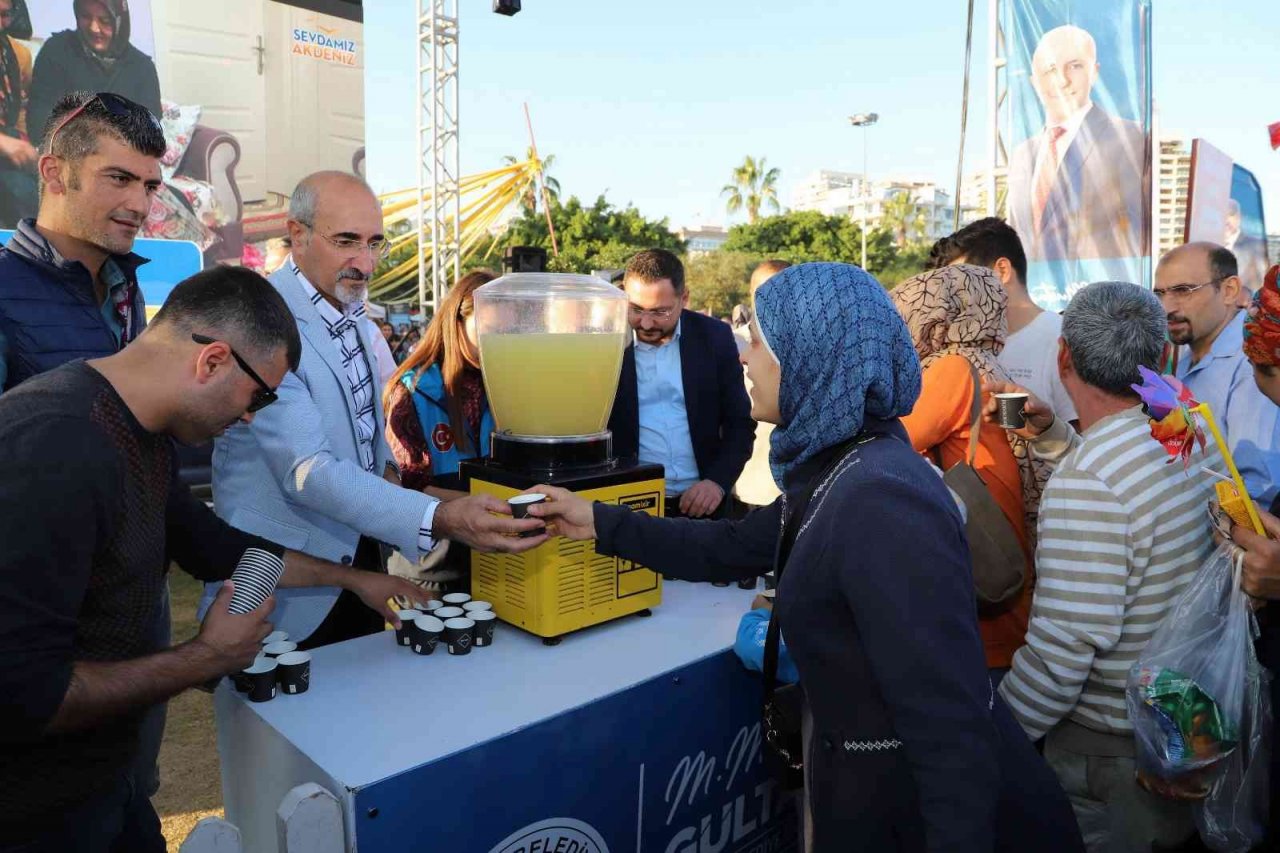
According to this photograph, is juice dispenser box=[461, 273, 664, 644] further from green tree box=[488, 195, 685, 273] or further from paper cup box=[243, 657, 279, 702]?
green tree box=[488, 195, 685, 273]

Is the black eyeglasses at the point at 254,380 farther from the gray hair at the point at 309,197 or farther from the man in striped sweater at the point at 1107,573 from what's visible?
the man in striped sweater at the point at 1107,573

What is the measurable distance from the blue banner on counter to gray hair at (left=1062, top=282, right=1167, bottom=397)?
1073 mm

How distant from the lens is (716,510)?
304 cm

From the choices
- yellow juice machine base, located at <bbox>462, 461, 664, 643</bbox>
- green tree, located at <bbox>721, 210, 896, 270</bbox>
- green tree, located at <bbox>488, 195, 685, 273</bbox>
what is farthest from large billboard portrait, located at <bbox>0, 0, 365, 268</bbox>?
green tree, located at <bbox>721, 210, 896, 270</bbox>

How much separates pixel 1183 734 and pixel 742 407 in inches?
79.0

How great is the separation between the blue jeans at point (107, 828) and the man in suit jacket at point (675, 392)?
1976 mm

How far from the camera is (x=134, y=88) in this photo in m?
5.45

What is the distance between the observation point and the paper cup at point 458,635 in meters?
1.79

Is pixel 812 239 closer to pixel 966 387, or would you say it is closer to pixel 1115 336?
pixel 966 387

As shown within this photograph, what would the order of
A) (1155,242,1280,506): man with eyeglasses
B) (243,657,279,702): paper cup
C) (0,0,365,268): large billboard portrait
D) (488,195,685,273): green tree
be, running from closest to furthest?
(243,657,279,702): paper cup → (1155,242,1280,506): man with eyeglasses → (0,0,365,268): large billboard portrait → (488,195,685,273): green tree

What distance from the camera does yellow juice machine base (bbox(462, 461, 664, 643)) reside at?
5.94ft

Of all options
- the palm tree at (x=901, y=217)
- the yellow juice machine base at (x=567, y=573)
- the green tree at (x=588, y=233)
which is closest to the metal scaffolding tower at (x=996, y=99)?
the yellow juice machine base at (x=567, y=573)

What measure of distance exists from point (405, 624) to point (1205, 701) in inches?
66.6

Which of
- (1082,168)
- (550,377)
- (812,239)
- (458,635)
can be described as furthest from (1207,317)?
(812,239)
